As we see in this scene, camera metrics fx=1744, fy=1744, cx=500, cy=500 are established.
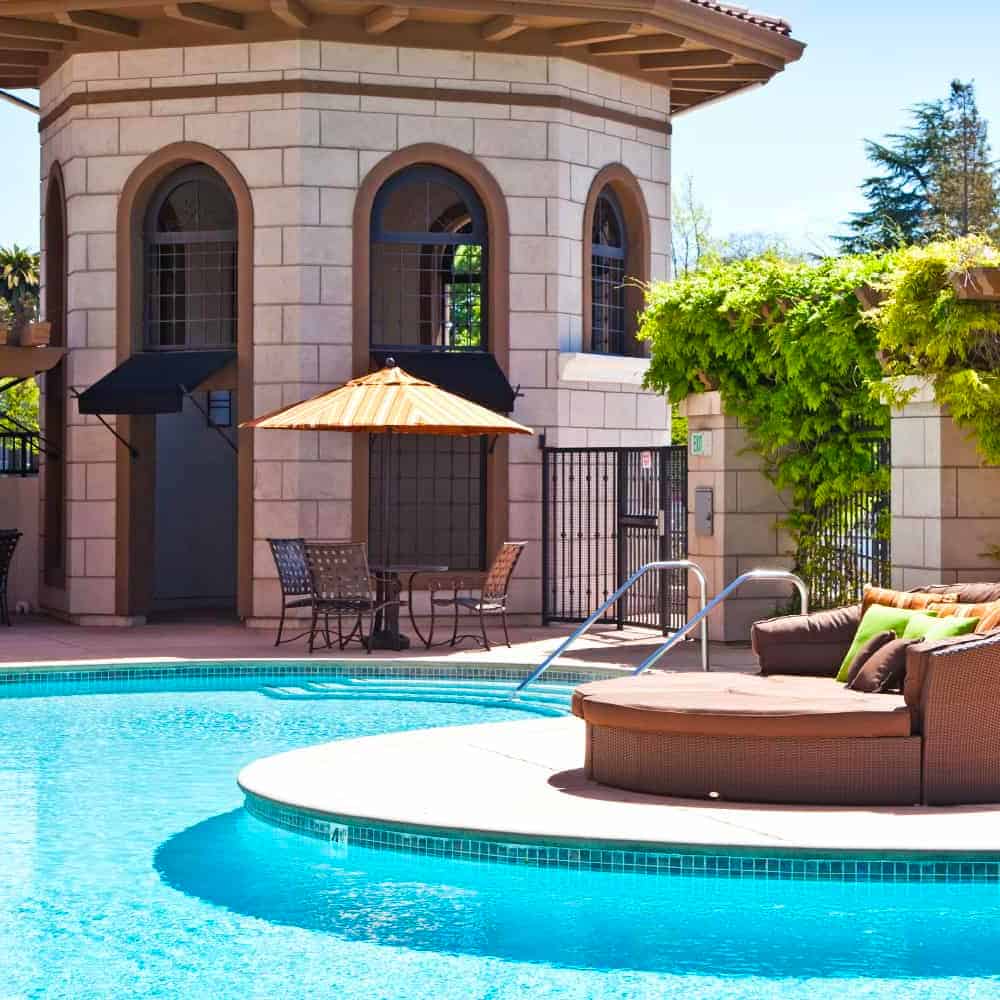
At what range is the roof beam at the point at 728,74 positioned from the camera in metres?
19.5

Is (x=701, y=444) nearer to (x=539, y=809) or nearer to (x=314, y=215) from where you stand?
(x=314, y=215)

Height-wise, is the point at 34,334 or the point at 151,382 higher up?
the point at 34,334

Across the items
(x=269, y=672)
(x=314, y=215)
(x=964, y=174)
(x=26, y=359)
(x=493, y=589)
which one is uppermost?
(x=964, y=174)

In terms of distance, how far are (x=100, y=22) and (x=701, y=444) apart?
736 centimetres

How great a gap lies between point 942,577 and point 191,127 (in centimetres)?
946

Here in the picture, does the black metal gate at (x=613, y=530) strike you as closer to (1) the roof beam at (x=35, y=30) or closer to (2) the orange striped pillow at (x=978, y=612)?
(1) the roof beam at (x=35, y=30)

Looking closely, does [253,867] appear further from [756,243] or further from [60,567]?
[756,243]

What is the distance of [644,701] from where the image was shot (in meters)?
8.60

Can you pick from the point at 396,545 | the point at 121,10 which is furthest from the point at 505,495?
the point at 121,10

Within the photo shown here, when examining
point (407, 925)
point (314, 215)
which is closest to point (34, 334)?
point (314, 215)

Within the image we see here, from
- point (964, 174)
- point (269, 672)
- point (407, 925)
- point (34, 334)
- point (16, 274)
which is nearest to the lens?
point (407, 925)

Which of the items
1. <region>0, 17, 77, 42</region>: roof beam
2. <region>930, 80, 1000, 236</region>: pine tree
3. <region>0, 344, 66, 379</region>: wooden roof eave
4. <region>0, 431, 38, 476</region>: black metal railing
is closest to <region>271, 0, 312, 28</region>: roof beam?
<region>0, 17, 77, 42</region>: roof beam

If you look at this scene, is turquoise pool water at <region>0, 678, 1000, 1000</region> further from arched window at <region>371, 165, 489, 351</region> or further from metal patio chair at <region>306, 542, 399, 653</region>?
arched window at <region>371, 165, 489, 351</region>

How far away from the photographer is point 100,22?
17.4 metres
